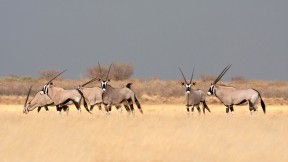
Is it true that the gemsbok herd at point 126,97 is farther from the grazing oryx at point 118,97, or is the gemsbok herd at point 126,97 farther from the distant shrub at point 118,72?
the distant shrub at point 118,72

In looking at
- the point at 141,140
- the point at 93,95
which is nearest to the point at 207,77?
the point at 93,95

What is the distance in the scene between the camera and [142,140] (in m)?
13.8

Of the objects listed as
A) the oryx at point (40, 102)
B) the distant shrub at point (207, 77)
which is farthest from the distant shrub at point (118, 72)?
the oryx at point (40, 102)

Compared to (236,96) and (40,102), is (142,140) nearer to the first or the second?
(236,96)

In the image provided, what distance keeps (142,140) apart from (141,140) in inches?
0.8

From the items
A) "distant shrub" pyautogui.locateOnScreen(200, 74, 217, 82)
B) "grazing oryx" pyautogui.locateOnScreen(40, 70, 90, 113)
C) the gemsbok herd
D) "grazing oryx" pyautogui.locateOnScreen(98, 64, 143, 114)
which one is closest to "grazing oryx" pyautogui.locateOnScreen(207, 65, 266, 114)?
the gemsbok herd

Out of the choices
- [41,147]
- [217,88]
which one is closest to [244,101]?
[217,88]

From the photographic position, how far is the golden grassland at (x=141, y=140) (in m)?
12.3

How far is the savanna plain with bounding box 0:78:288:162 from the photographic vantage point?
12.3m

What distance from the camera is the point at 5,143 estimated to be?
1345 cm

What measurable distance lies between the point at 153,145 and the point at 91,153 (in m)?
1.37

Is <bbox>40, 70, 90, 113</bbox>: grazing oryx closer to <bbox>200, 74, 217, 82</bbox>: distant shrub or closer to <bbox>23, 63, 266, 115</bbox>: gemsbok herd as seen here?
<bbox>23, 63, 266, 115</bbox>: gemsbok herd

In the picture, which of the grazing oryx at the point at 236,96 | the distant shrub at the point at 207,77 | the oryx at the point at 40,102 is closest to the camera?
the grazing oryx at the point at 236,96

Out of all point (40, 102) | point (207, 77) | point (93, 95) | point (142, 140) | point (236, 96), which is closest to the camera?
point (142, 140)
